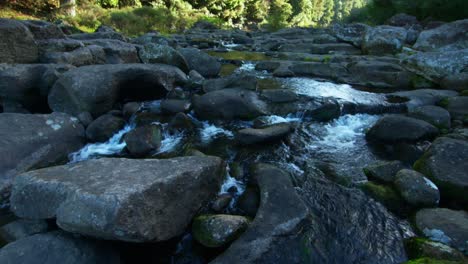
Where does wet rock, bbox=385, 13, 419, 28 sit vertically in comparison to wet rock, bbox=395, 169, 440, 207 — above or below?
above

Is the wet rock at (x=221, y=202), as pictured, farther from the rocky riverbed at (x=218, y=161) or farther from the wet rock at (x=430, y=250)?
the wet rock at (x=430, y=250)

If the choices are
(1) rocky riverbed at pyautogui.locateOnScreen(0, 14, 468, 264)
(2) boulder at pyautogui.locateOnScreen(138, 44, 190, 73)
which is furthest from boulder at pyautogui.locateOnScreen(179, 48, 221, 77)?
(2) boulder at pyautogui.locateOnScreen(138, 44, 190, 73)

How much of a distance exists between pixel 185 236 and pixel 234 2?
149 feet

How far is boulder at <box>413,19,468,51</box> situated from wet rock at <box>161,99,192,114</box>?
10826 millimetres

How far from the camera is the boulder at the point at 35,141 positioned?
457 cm

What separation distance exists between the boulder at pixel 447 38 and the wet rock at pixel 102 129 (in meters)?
12.5

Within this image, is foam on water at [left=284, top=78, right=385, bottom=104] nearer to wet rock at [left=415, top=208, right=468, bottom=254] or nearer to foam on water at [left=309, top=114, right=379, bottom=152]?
foam on water at [left=309, top=114, right=379, bottom=152]

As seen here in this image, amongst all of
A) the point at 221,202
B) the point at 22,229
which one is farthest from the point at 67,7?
the point at 221,202

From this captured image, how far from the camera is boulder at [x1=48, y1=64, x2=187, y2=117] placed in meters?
6.32

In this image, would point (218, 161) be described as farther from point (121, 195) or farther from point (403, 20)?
point (403, 20)

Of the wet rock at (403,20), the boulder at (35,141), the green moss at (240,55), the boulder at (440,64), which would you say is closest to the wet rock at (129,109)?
the boulder at (35,141)

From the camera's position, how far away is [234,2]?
43938 mm

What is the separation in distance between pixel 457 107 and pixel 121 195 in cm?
767

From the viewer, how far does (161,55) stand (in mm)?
9195
